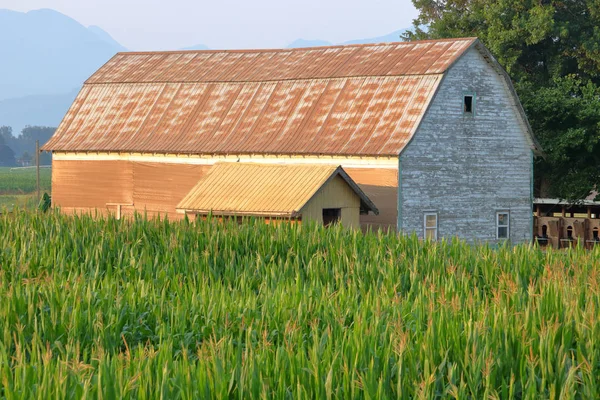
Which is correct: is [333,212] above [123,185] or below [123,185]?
below

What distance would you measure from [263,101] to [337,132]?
3960 mm

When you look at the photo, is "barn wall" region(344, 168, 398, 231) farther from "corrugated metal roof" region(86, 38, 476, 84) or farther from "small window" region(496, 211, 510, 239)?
"small window" region(496, 211, 510, 239)

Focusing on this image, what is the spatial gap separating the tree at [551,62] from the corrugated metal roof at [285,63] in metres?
6.79

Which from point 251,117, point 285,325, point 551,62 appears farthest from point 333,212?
point 551,62

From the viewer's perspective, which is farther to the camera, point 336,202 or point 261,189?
point 261,189

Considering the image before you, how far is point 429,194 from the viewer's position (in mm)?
30969

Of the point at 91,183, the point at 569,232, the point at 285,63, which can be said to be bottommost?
the point at 569,232

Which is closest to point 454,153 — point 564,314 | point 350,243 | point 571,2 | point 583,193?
point 583,193

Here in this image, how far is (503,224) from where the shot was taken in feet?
110

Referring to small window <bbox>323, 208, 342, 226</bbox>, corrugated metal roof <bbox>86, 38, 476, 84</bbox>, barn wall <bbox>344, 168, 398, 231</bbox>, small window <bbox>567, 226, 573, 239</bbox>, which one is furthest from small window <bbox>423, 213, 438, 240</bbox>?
small window <bbox>567, 226, 573, 239</bbox>

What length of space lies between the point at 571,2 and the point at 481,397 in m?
39.0

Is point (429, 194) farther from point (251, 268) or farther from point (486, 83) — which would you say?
point (251, 268)

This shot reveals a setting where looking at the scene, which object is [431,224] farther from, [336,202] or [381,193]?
[336,202]

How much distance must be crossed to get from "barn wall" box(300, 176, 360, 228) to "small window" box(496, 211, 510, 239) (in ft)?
24.1
